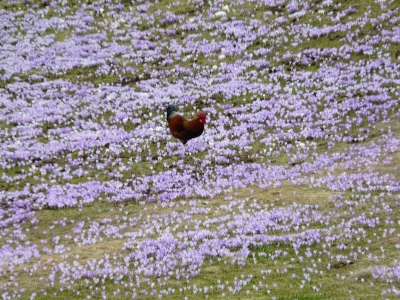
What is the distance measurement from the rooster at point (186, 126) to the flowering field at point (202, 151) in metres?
4.12

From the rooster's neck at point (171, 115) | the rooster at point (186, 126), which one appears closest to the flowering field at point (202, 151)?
the rooster at point (186, 126)

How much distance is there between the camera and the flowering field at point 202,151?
448 inches

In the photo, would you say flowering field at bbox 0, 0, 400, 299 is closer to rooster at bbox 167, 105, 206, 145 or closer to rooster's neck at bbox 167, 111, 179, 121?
rooster at bbox 167, 105, 206, 145

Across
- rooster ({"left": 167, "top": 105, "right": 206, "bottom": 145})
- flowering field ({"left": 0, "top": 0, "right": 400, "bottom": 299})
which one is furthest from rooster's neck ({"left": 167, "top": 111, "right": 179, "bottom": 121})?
flowering field ({"left": 0, "top": 0, "right": 400, "bottom": 299})

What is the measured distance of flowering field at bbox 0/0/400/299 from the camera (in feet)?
37.4

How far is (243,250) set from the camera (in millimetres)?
11938

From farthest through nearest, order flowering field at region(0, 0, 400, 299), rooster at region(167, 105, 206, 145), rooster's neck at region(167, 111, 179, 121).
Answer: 1. flowering field at region(0, 0, 400, 299)
2. rooster's neck at region(167, 111, 179, 121)
3. rooster at region(167, 105, 206, 145)

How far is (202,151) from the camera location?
755 inches

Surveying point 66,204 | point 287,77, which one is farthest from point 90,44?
point 66,204

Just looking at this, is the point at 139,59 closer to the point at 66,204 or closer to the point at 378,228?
the point at 66,204

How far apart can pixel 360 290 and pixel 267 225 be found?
4.05m

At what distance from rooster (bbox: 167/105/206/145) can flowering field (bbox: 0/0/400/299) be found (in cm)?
412

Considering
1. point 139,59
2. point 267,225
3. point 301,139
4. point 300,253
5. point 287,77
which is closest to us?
point 300,253

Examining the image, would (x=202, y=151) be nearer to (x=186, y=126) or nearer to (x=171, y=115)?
(x=171, y=115)
